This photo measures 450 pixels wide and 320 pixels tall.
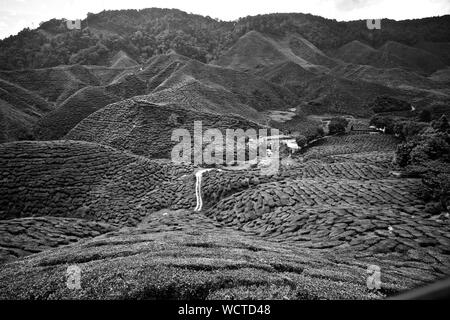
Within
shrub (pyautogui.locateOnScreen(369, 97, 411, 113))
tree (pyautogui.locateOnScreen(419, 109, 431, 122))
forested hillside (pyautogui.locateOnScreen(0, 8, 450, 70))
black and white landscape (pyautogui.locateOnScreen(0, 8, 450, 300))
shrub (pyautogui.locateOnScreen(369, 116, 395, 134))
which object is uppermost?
forested hillside (pyautogui.locateOnScreen(0, 8, 450, 70))

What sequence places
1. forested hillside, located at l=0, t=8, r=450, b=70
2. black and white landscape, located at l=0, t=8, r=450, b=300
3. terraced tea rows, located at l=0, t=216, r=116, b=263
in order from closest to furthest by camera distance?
black and white landscape, located at l=0, t=8, r=450, b=300
terraced tea rows, located at l=0, t=216, r=116, b=263
forested hillside, located at l=0, t=8, r=450, b=70

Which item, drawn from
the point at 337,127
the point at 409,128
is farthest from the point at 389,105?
the point at 409,128

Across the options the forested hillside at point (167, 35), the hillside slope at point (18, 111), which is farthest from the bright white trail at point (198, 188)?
the forested hillside at point (167, 35)

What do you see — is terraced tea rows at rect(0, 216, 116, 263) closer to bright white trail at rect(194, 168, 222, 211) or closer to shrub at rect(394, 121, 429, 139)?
bright white trail at rect(194, 168, 222, 211)

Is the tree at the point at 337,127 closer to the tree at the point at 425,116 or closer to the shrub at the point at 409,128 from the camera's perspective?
the shrub at the point at 409,128

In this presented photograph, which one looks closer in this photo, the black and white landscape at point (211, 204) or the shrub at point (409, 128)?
the black and white landscape at point (211, 204)

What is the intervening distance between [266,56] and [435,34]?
271ft

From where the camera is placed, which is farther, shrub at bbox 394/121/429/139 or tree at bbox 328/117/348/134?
tree at bbox 328/117/348/134

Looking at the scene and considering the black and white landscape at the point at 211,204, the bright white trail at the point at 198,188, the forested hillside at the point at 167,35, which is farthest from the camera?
the forested hillside at the point at 167,35

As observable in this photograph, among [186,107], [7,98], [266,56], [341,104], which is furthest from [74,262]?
[266,56]

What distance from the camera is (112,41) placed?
104625 millimetres

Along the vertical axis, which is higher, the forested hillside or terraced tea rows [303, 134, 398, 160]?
the forested hillside

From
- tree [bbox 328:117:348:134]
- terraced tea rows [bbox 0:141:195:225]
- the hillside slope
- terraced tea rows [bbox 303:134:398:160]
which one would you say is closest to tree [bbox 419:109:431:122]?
terraced tea rows [bbox 303:134:398:160]
